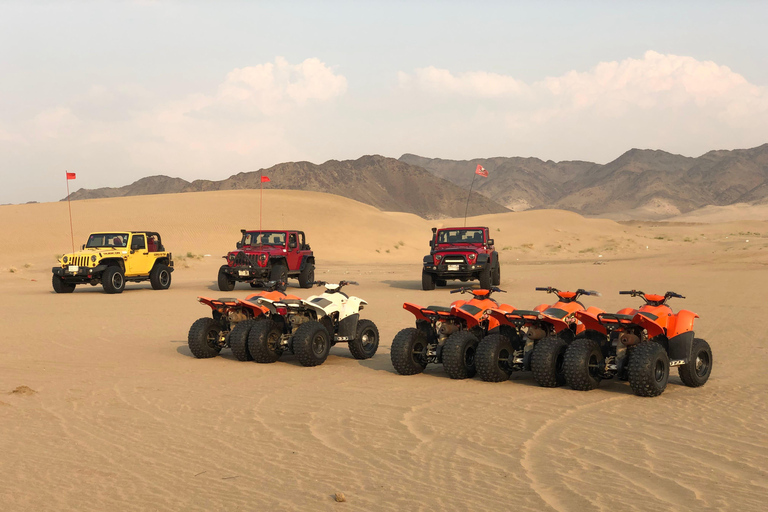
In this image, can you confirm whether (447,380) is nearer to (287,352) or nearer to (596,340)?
(596,340)

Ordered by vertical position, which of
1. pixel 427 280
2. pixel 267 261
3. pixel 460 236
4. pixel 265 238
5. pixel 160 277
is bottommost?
pixel 427 280

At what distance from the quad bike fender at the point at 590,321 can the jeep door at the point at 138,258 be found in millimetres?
16876

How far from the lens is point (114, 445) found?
6473mm

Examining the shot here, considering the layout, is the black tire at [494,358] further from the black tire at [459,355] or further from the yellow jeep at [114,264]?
the yellow jeep at [114,264]

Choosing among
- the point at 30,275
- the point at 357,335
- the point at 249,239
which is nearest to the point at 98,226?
the point at 30,275

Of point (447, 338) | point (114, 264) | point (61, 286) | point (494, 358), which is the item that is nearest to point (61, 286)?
point (61, 286)

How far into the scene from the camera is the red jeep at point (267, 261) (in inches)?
908

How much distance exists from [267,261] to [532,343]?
14722mm

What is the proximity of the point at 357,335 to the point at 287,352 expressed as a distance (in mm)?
1189

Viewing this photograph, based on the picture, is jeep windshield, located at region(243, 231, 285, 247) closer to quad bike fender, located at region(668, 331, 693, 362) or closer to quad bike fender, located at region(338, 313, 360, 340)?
quad bike fender, located at region(338, 313, 360, 340)

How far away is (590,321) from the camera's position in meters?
9.14

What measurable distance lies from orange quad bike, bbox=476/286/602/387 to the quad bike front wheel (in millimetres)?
3332

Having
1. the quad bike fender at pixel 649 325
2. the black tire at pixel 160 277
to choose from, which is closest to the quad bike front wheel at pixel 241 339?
the quad bike fender at pixel 649 325

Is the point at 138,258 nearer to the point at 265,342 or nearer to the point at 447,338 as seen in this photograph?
the point at 265,342
